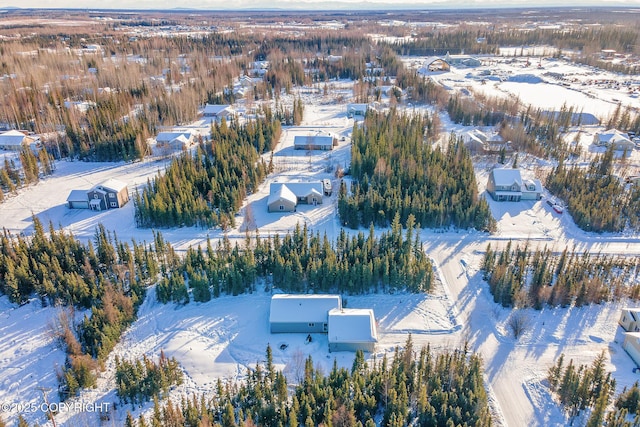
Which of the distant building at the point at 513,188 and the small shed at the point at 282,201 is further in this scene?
the distant building at the point at 513,188

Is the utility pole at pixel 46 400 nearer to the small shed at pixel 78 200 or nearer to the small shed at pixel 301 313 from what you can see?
the small shed at pixel 301 313

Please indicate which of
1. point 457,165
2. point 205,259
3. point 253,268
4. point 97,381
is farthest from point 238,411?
point 457,165

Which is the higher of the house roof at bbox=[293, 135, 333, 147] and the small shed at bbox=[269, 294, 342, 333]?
the house roof at bbox=[293, 135, 333, 147]

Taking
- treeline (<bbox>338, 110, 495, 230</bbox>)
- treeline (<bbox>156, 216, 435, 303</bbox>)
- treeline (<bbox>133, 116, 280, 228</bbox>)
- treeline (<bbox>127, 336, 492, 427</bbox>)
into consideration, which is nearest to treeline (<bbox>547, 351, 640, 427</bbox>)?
treeline (<bbox>127, 336, 492, 427</bbox>)

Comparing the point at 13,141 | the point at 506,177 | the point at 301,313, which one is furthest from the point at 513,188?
the point at 13,141

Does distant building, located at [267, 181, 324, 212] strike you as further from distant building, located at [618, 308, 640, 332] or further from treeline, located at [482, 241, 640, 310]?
distant building, located at [618, 308, 640, 332]

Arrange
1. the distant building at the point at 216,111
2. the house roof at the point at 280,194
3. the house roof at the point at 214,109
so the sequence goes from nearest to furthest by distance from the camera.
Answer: the house roof at the point at 280,194 < the distant building at the point at 216,111 < the house roof at the point at 214,109

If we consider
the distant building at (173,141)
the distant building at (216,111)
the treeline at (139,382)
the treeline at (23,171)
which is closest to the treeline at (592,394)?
the treeline at (139,382)

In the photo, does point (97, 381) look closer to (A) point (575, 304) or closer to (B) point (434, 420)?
(B) point (434, 420)
